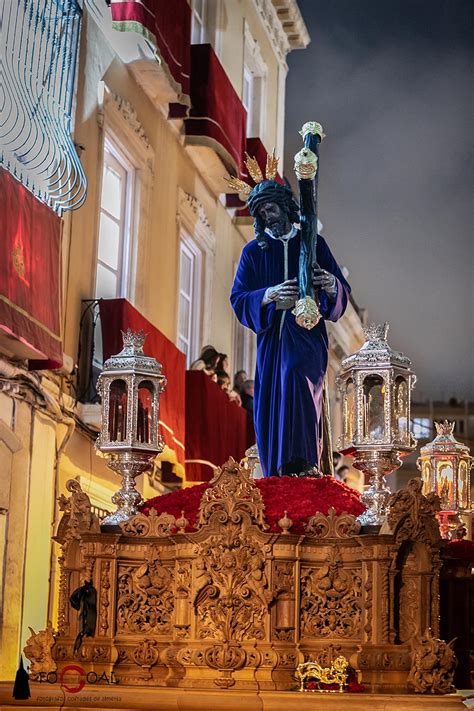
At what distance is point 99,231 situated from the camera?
1309 centimetres

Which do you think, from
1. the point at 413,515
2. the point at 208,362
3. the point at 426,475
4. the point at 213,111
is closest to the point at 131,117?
the point at 213,111

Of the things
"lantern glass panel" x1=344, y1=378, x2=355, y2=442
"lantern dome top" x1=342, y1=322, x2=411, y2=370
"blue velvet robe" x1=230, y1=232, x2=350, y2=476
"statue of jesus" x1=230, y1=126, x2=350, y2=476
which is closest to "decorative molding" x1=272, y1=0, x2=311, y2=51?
"statue of jesus" x1=230, y1=126, x2=350, y2=476

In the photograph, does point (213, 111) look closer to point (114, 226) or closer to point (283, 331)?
point (114, 226)

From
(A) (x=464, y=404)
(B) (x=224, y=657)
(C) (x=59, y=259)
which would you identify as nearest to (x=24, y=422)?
(C) (x=59, y=259)

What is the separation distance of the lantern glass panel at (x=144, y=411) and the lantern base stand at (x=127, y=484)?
4.2 inches

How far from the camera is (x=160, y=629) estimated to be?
22.7 feet

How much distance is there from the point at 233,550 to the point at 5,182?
4171 millimetres

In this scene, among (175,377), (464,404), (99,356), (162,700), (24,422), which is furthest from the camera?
(464,404)

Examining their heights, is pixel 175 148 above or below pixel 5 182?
above

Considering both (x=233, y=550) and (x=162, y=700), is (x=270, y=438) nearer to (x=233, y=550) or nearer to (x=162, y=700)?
(x=233, y=550)

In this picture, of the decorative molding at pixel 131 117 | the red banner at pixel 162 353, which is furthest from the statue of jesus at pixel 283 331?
the decorative molding at pixel 131 117

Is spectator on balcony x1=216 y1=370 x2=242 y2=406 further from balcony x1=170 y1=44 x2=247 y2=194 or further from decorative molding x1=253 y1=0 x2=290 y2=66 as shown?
decorative molding x1=253 y1=0 x2=290 y2=66

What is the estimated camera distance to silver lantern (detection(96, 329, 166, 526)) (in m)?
7.66

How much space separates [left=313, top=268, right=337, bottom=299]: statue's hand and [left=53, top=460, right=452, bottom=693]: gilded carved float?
59.3 inches
